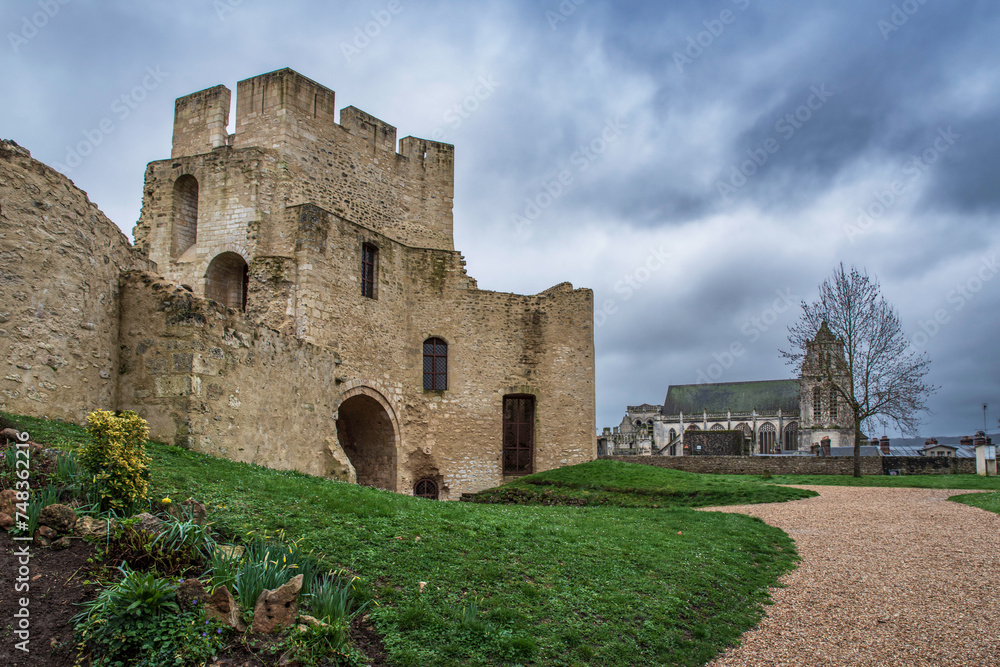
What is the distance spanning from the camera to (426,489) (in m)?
18.5

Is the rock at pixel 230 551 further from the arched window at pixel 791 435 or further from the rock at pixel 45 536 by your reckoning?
the arched window at pixel 791 435

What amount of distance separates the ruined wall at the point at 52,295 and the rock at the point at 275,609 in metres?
4.79

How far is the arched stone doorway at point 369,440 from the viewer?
1717 centimetres

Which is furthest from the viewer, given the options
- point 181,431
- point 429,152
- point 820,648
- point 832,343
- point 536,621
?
point 832,343

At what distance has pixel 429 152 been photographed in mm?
20672

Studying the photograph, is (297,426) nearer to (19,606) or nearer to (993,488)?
(19,606)

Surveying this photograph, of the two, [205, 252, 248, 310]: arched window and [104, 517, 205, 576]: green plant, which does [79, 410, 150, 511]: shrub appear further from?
[205, 252, 248, 310]: arched window

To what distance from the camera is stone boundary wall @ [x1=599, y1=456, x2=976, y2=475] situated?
22.7 metres

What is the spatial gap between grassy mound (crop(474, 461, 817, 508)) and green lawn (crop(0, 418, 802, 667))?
6196 mm

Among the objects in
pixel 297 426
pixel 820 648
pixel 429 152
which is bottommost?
pixel 820 648

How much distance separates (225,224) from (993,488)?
1982cm

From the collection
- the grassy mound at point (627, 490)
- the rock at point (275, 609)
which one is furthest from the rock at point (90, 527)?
the grassy mound at point (627, 490)

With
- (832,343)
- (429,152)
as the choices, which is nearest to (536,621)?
(429,152)

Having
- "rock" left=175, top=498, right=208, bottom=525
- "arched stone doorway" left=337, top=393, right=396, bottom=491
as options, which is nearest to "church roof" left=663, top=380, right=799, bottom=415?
"arched stone doorway" left=337, top=393, right=396, bottom=491
